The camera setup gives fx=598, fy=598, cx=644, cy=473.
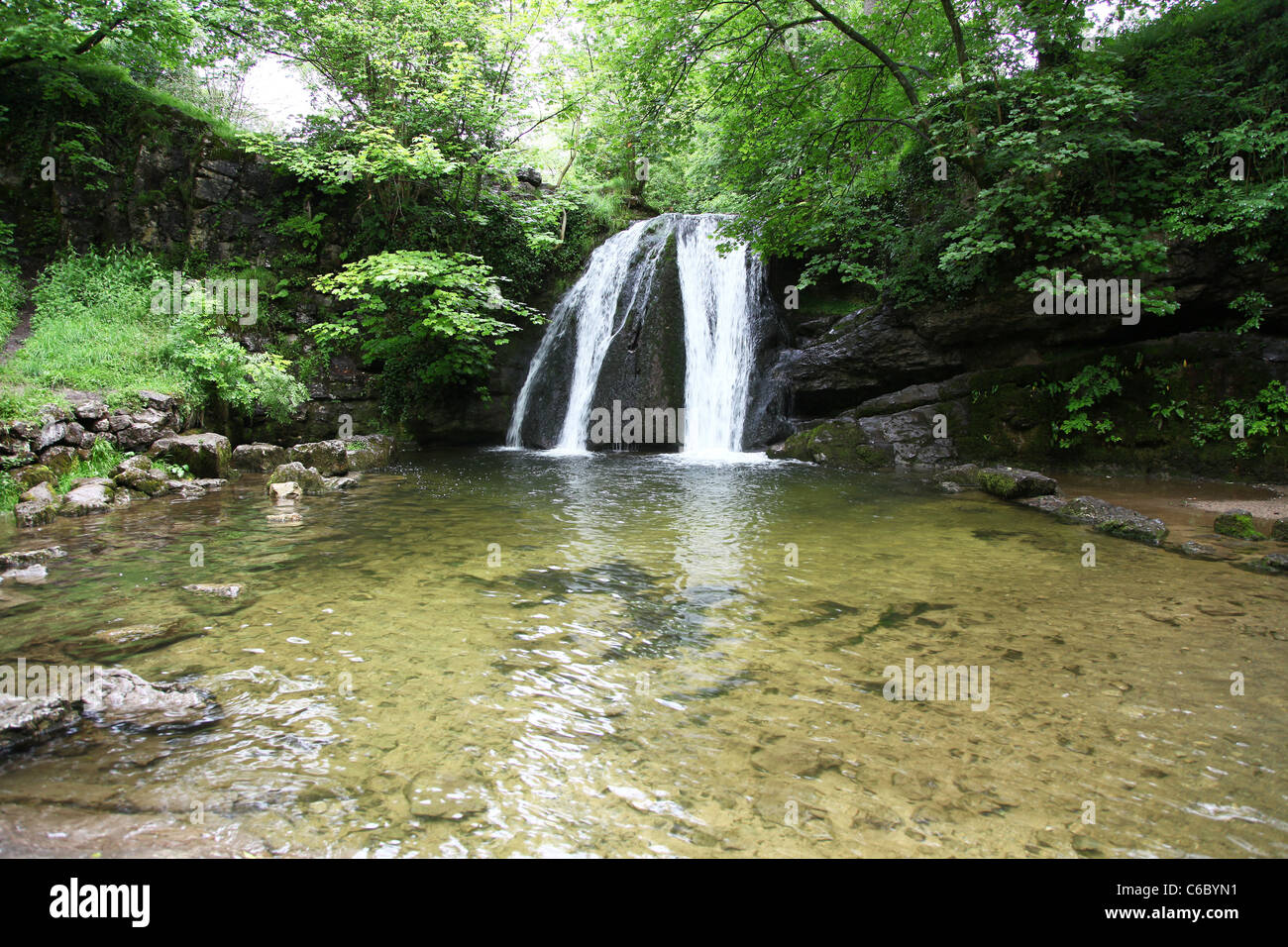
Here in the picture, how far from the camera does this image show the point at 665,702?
3.05m

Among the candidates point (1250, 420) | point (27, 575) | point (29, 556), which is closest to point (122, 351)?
point (29, 556)

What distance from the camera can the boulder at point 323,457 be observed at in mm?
10883

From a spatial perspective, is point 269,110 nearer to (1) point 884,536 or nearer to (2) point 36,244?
(2) point 36,244

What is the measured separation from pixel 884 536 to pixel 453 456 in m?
10.2

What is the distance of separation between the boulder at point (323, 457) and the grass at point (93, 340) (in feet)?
6.71

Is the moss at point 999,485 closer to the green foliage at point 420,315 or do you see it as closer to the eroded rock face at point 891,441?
the eroded rock face at point 891,441

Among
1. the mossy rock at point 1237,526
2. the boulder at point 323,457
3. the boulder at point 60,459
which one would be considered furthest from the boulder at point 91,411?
the mossy rock at point 1237,526

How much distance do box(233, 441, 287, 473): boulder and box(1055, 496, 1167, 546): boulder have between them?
39.6 feet

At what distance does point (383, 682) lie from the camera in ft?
10.4

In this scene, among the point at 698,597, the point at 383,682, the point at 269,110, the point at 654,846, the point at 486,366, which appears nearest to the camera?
the point at 654,846

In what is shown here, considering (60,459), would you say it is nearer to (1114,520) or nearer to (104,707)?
(104,707)

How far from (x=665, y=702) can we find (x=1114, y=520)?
19.6 ft

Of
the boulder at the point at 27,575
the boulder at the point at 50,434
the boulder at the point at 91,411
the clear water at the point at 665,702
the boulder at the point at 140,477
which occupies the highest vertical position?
the boulder at the point at 91,411

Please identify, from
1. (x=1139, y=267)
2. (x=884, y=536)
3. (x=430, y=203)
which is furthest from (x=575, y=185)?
(x=884, y=536)
